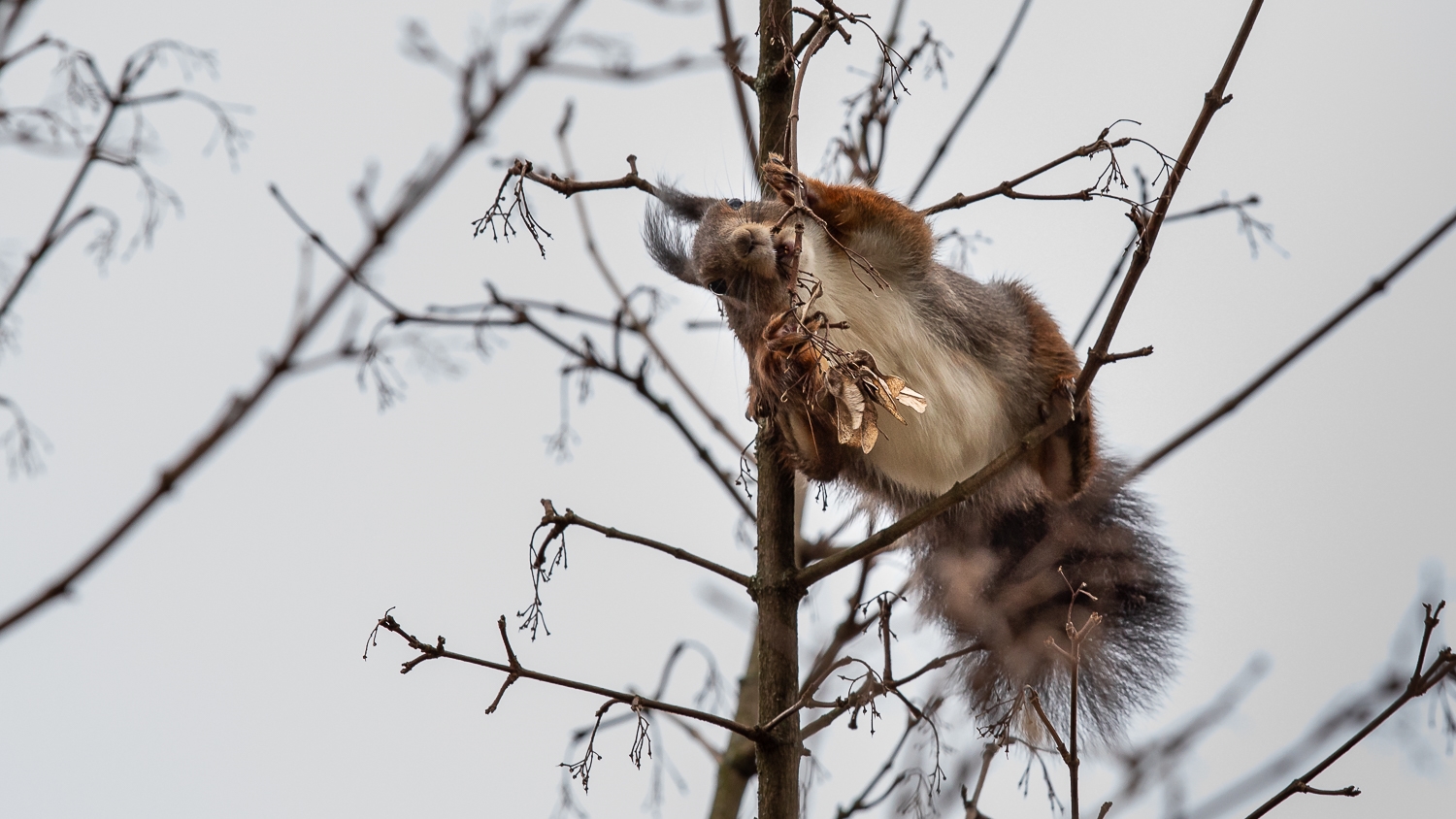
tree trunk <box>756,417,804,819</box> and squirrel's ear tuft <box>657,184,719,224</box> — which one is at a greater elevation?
squirrel's ear tuft <box>657,184,719,224</box>

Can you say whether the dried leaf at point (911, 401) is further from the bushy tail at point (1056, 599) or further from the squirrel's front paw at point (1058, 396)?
the bushy tail at point (1056, 599)

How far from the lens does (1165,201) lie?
1833 millimetres

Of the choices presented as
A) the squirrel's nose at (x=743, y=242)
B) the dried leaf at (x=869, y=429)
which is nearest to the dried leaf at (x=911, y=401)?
the dried leaf at (x=869, y=429)

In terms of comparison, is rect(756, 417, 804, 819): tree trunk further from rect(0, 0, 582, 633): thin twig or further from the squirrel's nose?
rect(0, 0, 582, 633): thin twig

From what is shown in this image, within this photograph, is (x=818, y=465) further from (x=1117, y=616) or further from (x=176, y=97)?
(x=176, y=97)

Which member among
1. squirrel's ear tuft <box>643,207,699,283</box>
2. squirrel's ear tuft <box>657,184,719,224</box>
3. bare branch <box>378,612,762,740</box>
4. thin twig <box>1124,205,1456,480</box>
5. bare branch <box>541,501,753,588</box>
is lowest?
bare branch <box>378,612,762,740</box>

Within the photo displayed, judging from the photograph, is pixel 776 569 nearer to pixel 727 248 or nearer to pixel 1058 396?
pixel 727 248

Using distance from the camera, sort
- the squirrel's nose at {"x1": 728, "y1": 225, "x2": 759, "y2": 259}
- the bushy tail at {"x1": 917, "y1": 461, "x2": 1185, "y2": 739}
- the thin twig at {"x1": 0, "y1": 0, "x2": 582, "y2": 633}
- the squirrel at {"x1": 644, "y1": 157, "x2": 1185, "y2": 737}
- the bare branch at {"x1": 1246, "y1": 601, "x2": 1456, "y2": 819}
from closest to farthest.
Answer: the thin twig at {"x1": 0, "y1": 0, "x2": 582, "y2": 633}
the bare branch at {"x1": 1246, "y1": 601, "x2": 1456, "y2": 819}
the squirrel's nose at {"x1": 728, "y1": 225, "x2": 759, "y2": 259}
the squirrel at {"x1": 644, "y1": 157, "x2": 1185, "y2": 737}
the bushy tail at {"x1": 917, "y1": 461, "x2": 1185, "y2": 739}

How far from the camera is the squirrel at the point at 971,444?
8.61 ft

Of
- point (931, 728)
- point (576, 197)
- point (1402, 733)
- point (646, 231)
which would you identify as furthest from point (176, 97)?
point (1402, 733)

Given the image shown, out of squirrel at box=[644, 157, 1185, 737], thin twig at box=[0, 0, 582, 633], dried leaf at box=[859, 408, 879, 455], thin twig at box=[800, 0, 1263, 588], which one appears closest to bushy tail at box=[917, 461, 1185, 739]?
squirrel at box=[644, 157, 1185, 737]

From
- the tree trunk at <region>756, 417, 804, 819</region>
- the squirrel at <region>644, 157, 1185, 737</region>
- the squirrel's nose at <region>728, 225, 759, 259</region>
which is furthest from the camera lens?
the squirrel at <region>644, 157, 1185, 737</region>

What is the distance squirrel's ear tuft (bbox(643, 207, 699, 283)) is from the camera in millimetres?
2811

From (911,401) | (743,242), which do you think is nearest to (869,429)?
(911,401)
